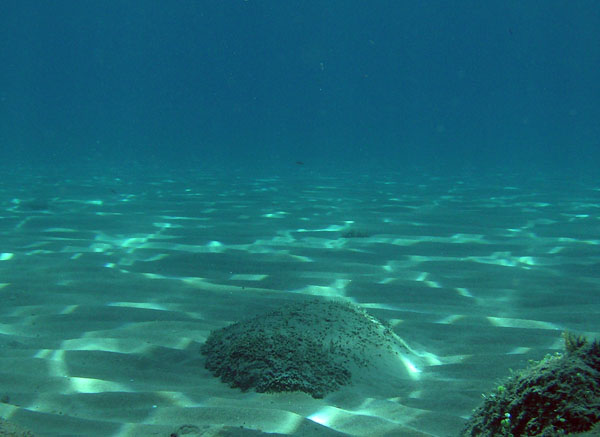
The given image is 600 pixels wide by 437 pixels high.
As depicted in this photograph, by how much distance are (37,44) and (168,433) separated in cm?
11201

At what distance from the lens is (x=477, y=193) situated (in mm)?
13117

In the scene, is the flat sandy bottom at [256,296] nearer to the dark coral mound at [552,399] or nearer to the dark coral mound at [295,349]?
the dark coral mound at [295,349]

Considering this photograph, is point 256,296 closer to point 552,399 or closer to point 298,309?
point 298,309

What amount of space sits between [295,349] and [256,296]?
69.4 inches

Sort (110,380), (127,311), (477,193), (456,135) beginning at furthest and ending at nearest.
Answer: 1. (456,135)
2. (477,193)
3. (127,311)
4. (110,380)

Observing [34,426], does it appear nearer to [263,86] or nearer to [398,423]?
[398,423]

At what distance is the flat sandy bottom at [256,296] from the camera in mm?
2391

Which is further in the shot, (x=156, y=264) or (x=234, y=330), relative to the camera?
(x=156, y=264)

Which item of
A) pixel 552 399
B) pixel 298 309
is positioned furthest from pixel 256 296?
pixel 552 399

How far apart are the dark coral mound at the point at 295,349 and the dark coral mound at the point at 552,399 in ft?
3.58

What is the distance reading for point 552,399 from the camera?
4.97ft

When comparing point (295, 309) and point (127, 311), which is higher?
point (295, 309)

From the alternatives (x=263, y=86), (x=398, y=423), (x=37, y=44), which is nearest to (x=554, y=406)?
(x=398, y=423)

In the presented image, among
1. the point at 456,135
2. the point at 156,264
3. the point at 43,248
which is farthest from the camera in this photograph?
the point at 456,135
